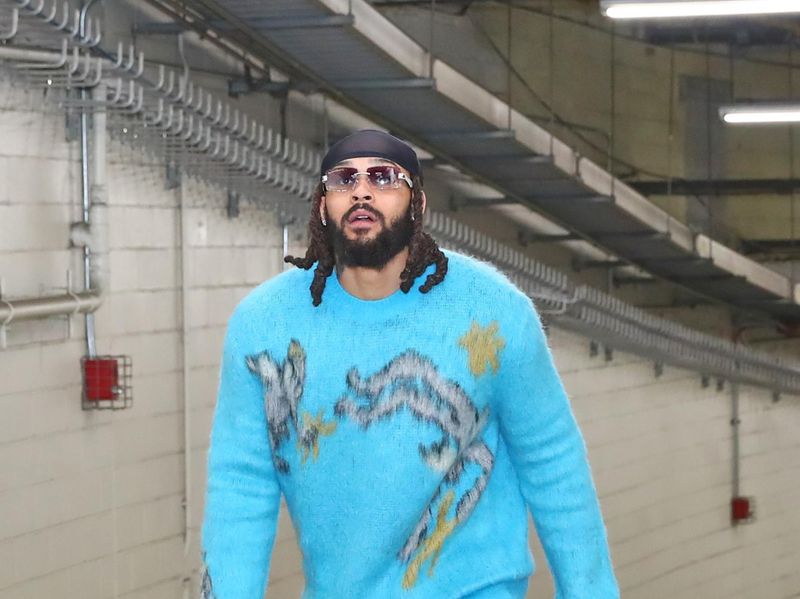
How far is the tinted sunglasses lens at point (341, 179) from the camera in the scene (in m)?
2.27

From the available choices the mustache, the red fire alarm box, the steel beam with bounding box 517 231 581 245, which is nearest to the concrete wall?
the steel beam with bounding box 517 231 581 245

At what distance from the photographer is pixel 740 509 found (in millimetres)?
11711

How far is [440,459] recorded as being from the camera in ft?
7.54

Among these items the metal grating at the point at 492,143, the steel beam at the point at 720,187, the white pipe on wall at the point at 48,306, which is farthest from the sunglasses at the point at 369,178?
the steel beam at the point at 720,187

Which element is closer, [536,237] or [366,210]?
[366,210]

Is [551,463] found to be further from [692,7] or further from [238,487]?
[692,7]

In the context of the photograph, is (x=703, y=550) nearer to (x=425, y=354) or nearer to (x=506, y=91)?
(x=506, y=91)

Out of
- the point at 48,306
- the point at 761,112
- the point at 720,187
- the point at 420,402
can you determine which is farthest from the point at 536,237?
Answer: the point at 420,402

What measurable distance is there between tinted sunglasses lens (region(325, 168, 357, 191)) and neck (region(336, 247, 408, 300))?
4.7 inches

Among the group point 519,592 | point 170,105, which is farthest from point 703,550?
point 519,592

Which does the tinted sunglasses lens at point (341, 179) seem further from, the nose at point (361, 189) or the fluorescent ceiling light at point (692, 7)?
the fluorescent ceiling light at point (692, 7)

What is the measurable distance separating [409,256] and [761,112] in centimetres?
813

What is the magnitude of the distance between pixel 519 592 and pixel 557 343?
735cm

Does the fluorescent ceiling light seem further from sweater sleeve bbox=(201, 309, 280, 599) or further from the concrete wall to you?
sweater sleeve bbox=(201, 309, 280, 599)
